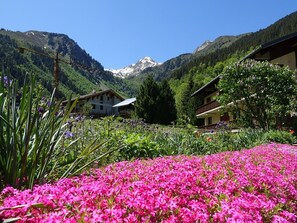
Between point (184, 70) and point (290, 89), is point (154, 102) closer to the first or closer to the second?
point (290, 89)

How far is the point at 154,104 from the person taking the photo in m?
48.5

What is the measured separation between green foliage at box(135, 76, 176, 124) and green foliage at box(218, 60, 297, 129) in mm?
26240

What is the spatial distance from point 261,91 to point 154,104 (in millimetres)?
28763

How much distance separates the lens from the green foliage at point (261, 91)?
19828 millimetres

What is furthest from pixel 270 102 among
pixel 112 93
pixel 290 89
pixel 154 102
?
pixel 112 93

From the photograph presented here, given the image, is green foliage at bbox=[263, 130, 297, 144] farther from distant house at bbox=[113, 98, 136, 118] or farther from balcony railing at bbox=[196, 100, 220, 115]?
distant house at bbox=[113, 98, 136, 118]

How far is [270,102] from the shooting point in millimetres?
19953

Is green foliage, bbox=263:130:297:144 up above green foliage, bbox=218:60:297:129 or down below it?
below

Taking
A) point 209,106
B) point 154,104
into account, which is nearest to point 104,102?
point 154,104

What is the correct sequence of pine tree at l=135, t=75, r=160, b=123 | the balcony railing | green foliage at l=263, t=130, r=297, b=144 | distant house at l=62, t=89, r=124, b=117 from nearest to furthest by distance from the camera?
green foliage at l=263, t=130, r=297, b=144, the balcony railing, pine tree at l=135, t=75, r=160, b=123, distant house at l=62, t=89, r=124, b=117

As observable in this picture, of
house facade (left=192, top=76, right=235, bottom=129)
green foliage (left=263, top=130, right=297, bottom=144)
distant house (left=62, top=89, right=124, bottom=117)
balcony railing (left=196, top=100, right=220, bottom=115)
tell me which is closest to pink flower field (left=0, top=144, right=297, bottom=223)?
green foliage (left=263, top=130, right=297, bottom=144)

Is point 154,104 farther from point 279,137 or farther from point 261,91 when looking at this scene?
point 279,137

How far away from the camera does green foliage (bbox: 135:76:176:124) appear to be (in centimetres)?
4812

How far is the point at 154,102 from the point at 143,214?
46.5 metres
